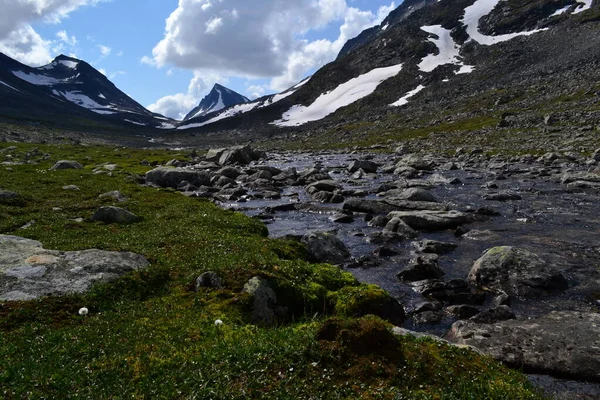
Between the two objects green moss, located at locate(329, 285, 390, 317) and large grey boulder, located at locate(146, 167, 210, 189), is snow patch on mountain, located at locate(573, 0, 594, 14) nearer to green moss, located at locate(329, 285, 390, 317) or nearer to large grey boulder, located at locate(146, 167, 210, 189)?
large grey boulder, located at locate(146, 167, 210, 189)

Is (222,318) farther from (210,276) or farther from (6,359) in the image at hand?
(6,359)

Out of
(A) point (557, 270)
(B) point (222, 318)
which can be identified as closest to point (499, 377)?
(B) point (222, 318)

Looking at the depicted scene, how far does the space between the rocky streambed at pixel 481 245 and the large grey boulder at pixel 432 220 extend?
0.27 ft

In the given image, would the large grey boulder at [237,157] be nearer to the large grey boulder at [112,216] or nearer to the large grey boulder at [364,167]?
the large grey boulder at [364,167]

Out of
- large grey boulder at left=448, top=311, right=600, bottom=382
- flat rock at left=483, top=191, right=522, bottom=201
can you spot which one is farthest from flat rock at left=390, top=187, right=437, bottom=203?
large grey boulder at left=448, top=311, right=600, bottom=382

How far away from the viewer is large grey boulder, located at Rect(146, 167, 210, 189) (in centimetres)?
5541

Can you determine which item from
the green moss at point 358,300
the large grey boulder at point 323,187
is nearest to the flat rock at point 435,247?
the green moss at point 358,300

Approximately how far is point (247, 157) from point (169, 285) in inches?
2959

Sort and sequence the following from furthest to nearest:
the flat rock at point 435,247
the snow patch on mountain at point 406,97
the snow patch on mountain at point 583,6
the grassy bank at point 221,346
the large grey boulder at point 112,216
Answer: the snow patch on mountain at point 583,6 < the snow patch on mountain at point 406,97 < the large grey boulder at point 112,216 < the flat rock at point 435,247 < the grassy bank at point 221,346

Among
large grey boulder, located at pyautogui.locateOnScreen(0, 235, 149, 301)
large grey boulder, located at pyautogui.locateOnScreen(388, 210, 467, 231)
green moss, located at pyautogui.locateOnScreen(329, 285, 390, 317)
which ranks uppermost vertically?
large grey boulder, located at pyautogui.locateOnScreen(0, 235, 149, 301)

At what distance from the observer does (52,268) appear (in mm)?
14883

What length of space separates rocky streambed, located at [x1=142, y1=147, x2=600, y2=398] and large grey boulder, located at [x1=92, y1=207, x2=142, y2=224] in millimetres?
10033

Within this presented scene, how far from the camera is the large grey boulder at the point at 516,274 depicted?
18131mm

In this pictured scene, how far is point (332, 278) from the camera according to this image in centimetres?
1722
